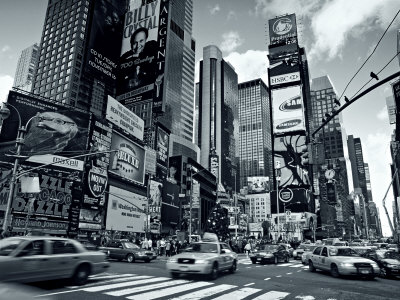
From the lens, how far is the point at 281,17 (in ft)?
426

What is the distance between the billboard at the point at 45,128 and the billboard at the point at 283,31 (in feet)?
340

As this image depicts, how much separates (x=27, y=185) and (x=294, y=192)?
364 feet

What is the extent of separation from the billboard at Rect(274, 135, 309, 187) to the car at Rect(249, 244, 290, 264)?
9883 cm

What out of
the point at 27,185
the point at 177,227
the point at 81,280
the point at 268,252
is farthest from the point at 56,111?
the point at 177,227

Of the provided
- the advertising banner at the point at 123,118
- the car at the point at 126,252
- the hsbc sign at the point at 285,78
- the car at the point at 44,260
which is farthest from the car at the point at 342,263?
the hsbc sign at the point at 285,78

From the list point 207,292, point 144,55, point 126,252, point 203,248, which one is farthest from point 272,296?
point 144,55

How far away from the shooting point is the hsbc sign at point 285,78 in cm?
12206

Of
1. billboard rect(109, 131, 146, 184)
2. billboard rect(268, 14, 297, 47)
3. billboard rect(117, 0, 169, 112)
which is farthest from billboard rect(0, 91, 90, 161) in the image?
billboard rect(268, 14, 297, 47)

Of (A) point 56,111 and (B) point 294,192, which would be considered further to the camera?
(B) point 294,192

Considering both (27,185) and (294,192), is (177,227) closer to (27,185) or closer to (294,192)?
(294,192)

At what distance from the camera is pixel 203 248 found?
13.9 metres

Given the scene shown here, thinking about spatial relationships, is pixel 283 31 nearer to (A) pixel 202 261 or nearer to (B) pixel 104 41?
(B) pixel 104 41

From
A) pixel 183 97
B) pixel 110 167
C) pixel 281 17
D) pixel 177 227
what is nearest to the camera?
pixel 110 167

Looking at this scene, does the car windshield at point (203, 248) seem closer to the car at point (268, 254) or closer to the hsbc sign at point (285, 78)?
the car at point (268, 254)
